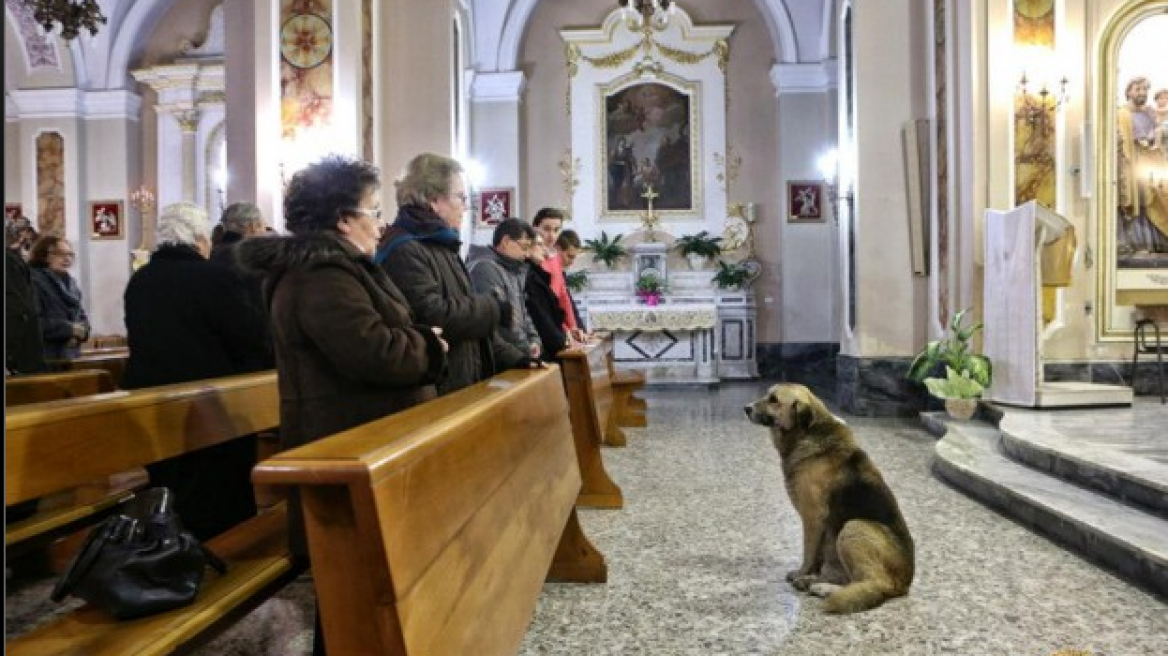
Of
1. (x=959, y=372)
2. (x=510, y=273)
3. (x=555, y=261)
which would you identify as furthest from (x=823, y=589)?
(x=959, y=372)

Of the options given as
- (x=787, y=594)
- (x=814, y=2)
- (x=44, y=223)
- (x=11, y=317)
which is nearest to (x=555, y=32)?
(x=814, y=2)

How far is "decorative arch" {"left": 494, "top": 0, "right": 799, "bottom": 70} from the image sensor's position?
501 inches

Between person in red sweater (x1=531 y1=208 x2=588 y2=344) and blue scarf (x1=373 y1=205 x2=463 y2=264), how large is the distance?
7.19 ft

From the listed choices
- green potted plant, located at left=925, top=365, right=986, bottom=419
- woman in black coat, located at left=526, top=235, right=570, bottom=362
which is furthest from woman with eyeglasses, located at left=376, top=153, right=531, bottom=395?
green potted plant, located at left=925, top=365, right=986, bottom=419

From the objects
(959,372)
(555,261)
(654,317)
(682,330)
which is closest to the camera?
(555,261)

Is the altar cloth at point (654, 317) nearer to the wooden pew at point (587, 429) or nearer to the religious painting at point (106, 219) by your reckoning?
the wooden pew at point (587, 429)

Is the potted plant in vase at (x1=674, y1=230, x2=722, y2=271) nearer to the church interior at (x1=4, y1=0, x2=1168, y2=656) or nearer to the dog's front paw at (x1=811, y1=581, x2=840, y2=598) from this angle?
the church interior at (x1=4, y1=0, x2=1168, y2=656)

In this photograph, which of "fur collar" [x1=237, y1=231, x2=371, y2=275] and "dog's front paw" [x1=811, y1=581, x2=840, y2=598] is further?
"dog's front paw" [x1=811, y1=581, x2=840, y2=598]

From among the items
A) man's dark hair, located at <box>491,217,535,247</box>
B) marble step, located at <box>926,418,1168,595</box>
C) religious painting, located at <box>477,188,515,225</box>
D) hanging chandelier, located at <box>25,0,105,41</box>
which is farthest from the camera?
religious painting, located at <box>477,188,515,225</box>

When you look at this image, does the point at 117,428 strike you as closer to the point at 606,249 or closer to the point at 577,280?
the point at 577,280

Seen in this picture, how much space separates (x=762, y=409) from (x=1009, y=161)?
17.6 ft

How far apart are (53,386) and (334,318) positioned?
1474 mm

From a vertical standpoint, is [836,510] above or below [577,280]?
below

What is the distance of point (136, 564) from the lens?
70.6 inches
